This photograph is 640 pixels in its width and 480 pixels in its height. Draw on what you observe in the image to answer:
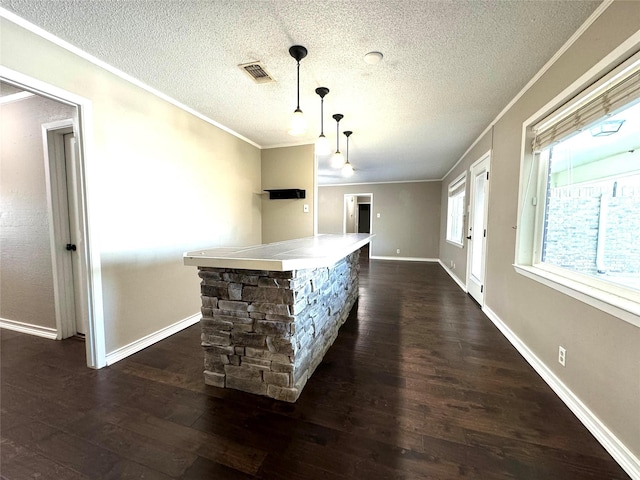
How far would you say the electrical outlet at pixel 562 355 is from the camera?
1.71 meters

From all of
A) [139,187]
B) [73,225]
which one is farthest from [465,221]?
[73,225]

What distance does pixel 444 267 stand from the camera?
6.31m

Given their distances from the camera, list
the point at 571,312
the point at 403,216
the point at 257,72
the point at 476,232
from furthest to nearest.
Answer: the point at 403,216 → the point at 476,232 → the point at 257,72 → the point at 571,312

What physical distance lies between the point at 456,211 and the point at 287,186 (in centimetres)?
392

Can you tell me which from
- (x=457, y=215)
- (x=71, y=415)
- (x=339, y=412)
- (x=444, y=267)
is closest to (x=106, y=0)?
(x=71, y=415)

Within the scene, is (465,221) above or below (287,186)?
below

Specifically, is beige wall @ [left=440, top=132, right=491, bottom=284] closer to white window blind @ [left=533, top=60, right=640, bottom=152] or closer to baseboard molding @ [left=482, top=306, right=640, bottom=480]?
white window blind @ [left=533, top=60, right=640, bottom=152]

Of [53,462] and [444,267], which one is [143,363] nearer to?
[53,462]

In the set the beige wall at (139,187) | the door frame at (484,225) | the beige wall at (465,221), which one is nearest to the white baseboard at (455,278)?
the beige wall at (465,221)

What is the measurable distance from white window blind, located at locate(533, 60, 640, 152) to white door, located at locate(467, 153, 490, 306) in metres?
1.51

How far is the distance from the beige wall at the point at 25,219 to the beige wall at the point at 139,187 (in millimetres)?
879

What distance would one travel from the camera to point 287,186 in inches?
162

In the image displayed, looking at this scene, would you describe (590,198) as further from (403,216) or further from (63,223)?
(403,216)

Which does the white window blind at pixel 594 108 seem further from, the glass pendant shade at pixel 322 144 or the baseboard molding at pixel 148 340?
the baseboard molding at pixel 148 340
